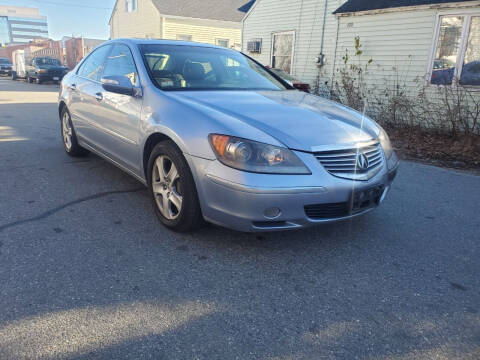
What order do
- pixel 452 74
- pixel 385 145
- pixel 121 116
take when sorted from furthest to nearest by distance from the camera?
pixel 452 74, pixel 121 116, pixel 385 145

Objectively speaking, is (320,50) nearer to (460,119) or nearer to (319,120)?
(460,119)

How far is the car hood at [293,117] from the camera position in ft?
9.20

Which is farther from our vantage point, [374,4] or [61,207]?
[374,4]

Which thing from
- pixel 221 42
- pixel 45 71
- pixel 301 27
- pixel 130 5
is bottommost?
pixel 45 71

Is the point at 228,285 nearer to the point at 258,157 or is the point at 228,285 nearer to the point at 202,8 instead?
the point at 258,157

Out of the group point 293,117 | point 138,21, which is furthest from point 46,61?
point 293,117

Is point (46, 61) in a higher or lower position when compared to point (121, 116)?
higher

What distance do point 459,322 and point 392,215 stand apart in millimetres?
1671

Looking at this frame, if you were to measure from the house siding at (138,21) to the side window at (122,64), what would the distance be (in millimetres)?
20270

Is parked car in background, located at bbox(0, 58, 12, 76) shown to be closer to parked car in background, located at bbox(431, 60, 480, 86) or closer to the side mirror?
parked car in background, located at bbox(431, 60, 480, 86)

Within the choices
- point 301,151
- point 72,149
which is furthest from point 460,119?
point 72,149

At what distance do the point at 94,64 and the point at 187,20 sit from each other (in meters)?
20.6

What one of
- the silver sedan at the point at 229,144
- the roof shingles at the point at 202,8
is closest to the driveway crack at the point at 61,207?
the silver sedan at the point at 229,144

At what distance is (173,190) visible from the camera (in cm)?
315
